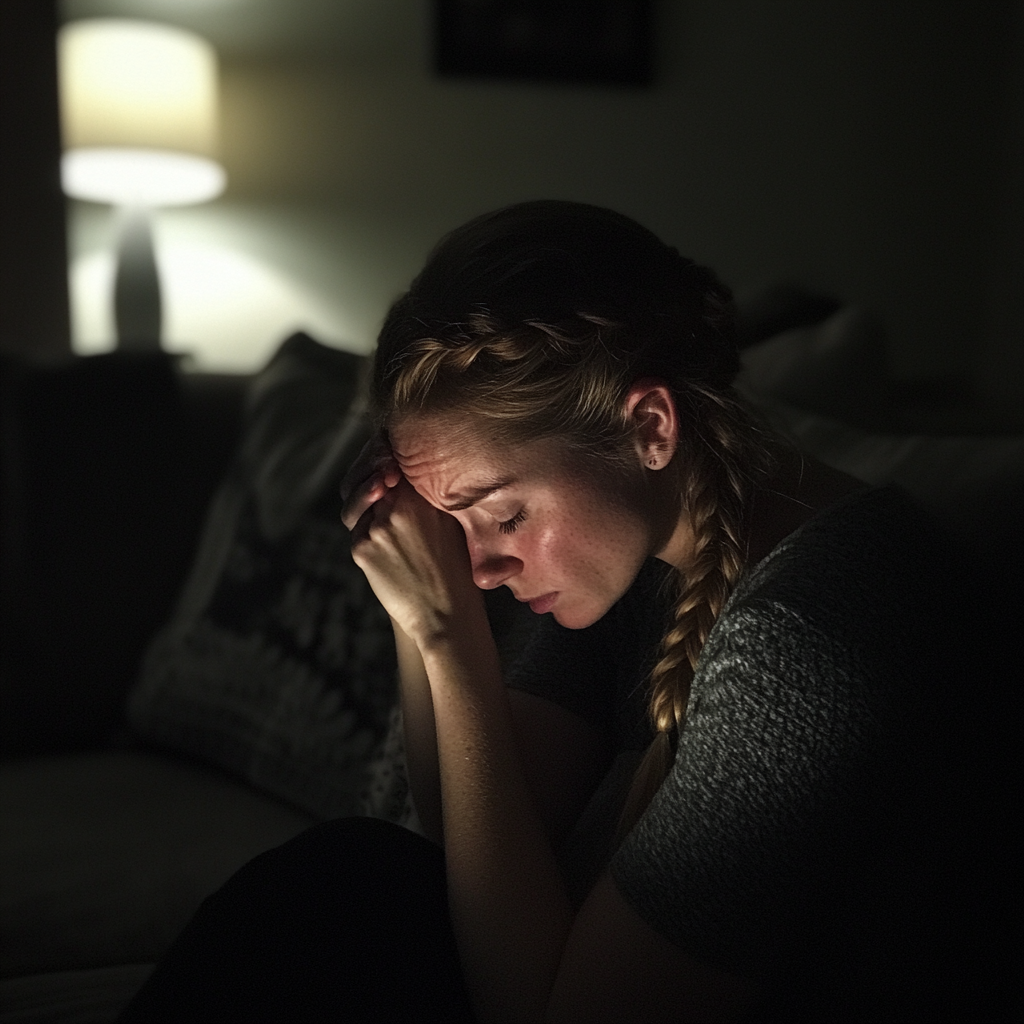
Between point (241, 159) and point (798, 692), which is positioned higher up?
point (241, 159)

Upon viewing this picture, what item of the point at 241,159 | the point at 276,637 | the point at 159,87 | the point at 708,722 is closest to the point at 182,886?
the point at 276,637

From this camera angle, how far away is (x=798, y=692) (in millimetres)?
629

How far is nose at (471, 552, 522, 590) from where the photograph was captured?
0.84 m

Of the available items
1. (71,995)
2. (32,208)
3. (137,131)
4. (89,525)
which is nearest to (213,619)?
(89,525)

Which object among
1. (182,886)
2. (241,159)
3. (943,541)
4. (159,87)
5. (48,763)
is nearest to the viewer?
(943,541)

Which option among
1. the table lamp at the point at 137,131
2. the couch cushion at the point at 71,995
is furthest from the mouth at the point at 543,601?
the table lamp at the point at 137,131

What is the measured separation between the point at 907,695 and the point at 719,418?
266 mm

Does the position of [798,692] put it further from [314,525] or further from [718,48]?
[718,48]

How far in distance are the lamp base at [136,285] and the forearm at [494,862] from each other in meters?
1.64

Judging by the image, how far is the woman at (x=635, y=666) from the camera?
64 cm

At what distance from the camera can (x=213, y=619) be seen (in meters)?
1.44

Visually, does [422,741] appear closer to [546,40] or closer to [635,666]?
[635,666]

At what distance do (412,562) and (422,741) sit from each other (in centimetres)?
18

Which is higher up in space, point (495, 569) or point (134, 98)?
point (134, 98)
